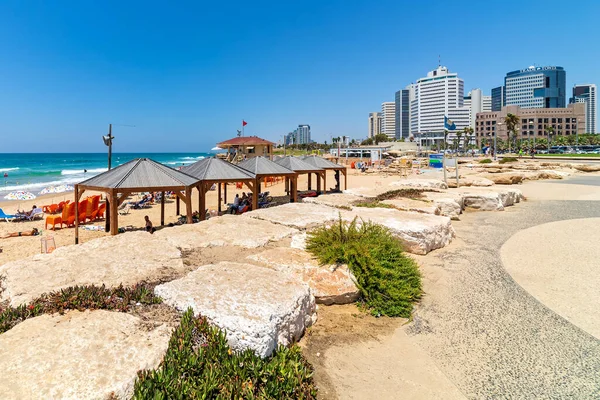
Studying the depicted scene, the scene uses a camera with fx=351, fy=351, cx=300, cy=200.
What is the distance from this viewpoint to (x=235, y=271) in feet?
15.3

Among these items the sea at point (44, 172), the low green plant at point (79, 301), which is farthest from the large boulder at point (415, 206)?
the sea at point (44, 172)

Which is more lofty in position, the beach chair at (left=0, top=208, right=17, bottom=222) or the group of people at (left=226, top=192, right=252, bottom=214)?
the group of people at (left=226, top=192, right=252, bottom=214)

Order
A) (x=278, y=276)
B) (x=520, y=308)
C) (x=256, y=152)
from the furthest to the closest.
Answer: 1. (x=256, y=152)
2. (x=520, y=308)
3. (x=278, y=276)

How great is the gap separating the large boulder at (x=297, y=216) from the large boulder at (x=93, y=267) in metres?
2.72

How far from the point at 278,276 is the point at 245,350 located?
142cm

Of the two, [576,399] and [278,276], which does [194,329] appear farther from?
[576,399]

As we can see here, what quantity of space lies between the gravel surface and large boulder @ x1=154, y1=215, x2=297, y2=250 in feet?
9.88

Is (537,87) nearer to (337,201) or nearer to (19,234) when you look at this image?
(337,201)

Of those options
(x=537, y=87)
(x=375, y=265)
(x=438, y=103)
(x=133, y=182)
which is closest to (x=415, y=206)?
(x=375, y=265)

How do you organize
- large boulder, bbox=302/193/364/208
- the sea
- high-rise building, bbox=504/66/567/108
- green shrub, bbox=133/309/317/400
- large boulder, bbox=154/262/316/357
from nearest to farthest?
green shrub, bbox=133/309/317/400 < large boulder, bbox=154/262/316/357 < large boulder, bbox=302/193/364/208 < the sea < high-rise building, bbox=504/66/567/108

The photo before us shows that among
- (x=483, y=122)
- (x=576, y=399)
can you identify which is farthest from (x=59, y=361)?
(x=483, y=122)

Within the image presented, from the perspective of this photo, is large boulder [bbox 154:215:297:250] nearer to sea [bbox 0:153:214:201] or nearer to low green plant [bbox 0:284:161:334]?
low green plant [bbox 0:284:161:334]

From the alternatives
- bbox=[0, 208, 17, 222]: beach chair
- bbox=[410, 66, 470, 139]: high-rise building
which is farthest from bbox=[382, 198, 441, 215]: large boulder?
bbox=[410, 66, 470, 139]: high-rise building

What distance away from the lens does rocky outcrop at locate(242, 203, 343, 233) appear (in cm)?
788
